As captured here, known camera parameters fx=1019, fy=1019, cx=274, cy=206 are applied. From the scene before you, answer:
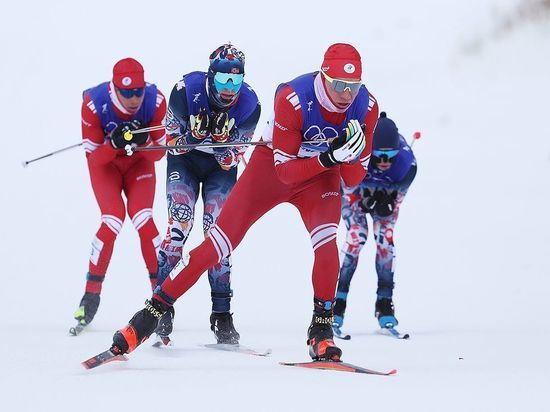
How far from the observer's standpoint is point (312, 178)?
5965 mm

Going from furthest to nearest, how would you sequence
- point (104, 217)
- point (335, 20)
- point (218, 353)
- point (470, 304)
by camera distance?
1. point (335, 20)
2. point (470, 304)
3. point (104, 217)
4. point (218, 353)

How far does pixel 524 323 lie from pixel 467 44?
1443cm

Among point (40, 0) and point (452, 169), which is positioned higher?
point (40, 0)

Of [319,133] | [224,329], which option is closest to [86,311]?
[224,329]

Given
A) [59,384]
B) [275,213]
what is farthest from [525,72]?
[59,384]

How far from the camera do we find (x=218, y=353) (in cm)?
653

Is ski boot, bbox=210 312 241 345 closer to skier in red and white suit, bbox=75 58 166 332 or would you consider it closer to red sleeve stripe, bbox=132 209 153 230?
skier in red and white suit, bbox=75 58 166 332

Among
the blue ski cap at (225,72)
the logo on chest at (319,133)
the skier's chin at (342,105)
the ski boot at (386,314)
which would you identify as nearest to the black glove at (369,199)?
the ski boot at (386,314)

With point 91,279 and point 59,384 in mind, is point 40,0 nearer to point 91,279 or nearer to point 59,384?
point 91,279

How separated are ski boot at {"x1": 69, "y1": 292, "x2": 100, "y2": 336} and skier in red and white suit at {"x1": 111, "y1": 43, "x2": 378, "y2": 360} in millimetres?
2091

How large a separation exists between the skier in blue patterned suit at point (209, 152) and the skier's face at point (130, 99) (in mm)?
824

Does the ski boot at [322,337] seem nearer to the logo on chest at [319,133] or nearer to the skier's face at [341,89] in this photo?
the logo on chest at [319,133]

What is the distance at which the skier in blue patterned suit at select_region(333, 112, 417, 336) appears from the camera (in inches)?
329

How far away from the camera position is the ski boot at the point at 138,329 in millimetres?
5559
